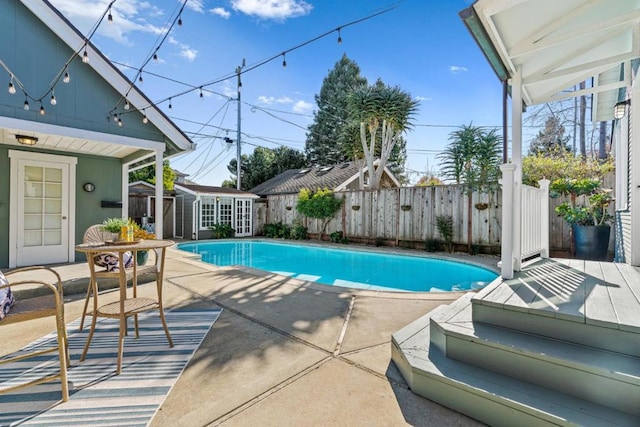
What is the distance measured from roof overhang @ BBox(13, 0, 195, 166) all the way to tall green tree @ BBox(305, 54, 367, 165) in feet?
60.9

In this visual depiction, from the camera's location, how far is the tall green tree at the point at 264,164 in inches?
874

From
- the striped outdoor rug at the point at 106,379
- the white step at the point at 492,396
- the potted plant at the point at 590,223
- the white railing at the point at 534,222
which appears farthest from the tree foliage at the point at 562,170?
the striped outdoor rug at the point at 106,379

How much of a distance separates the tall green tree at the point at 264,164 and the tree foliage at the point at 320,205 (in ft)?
35.2

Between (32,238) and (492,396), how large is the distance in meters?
7.42

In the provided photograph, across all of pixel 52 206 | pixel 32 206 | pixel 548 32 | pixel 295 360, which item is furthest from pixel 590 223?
pixel 32 206

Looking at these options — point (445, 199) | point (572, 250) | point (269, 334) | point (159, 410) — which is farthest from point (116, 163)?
point (572, 250)

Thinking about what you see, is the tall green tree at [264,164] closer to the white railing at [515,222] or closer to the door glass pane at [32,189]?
the door glass pane at [32,189]

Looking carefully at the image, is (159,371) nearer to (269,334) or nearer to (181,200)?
(269,334)

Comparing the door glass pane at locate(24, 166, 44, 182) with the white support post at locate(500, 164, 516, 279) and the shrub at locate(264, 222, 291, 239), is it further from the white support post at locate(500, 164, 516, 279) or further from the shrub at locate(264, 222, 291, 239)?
the shrub at locate(264, 222, 291, 239)

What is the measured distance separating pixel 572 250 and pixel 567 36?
19.9ft

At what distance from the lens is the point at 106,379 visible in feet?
6.89

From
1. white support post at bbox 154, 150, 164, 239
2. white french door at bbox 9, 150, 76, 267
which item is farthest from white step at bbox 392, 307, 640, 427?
white french door at bbox 9, 150, 76, 267

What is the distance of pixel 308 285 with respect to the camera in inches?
181

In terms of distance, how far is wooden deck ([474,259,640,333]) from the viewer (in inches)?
73.6
